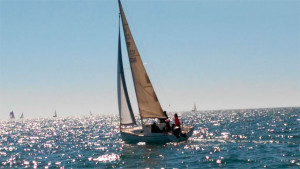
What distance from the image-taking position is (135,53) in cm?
3800

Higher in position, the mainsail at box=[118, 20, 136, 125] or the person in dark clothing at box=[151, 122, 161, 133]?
the mainsail at box=[118, 20, 136, 125]

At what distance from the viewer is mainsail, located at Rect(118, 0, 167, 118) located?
37.8 m

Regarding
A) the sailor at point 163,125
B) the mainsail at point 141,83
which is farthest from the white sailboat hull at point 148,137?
the mainsail at point 141,83

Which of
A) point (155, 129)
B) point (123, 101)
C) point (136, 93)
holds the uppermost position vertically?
point (136, 93)

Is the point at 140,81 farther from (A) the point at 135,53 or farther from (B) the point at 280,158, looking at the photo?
(B) the point at 280,158

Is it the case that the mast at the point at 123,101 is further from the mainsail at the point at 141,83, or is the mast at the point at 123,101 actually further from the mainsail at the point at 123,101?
the mainsail at the point at 141,83

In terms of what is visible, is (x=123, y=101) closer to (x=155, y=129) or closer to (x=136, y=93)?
(x=136, y=93)

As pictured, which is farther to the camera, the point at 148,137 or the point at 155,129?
the point at 155,129

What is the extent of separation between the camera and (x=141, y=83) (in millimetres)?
37938

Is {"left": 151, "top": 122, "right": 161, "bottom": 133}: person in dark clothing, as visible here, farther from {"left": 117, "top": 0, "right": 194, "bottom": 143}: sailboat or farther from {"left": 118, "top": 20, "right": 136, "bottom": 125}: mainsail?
{"left": 118, "top": 20, "right": 136, "bottom": 125}: mainsail

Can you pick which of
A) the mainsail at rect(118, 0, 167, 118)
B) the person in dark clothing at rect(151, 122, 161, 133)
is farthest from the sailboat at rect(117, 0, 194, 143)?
the person in dark clothing at rect(151, 122, 161, 133)

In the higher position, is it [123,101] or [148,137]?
[123,101]

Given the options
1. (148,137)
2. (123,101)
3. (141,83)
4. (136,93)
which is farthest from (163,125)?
(123,101)

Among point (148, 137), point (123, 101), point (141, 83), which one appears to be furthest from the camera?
point (123, 101)
